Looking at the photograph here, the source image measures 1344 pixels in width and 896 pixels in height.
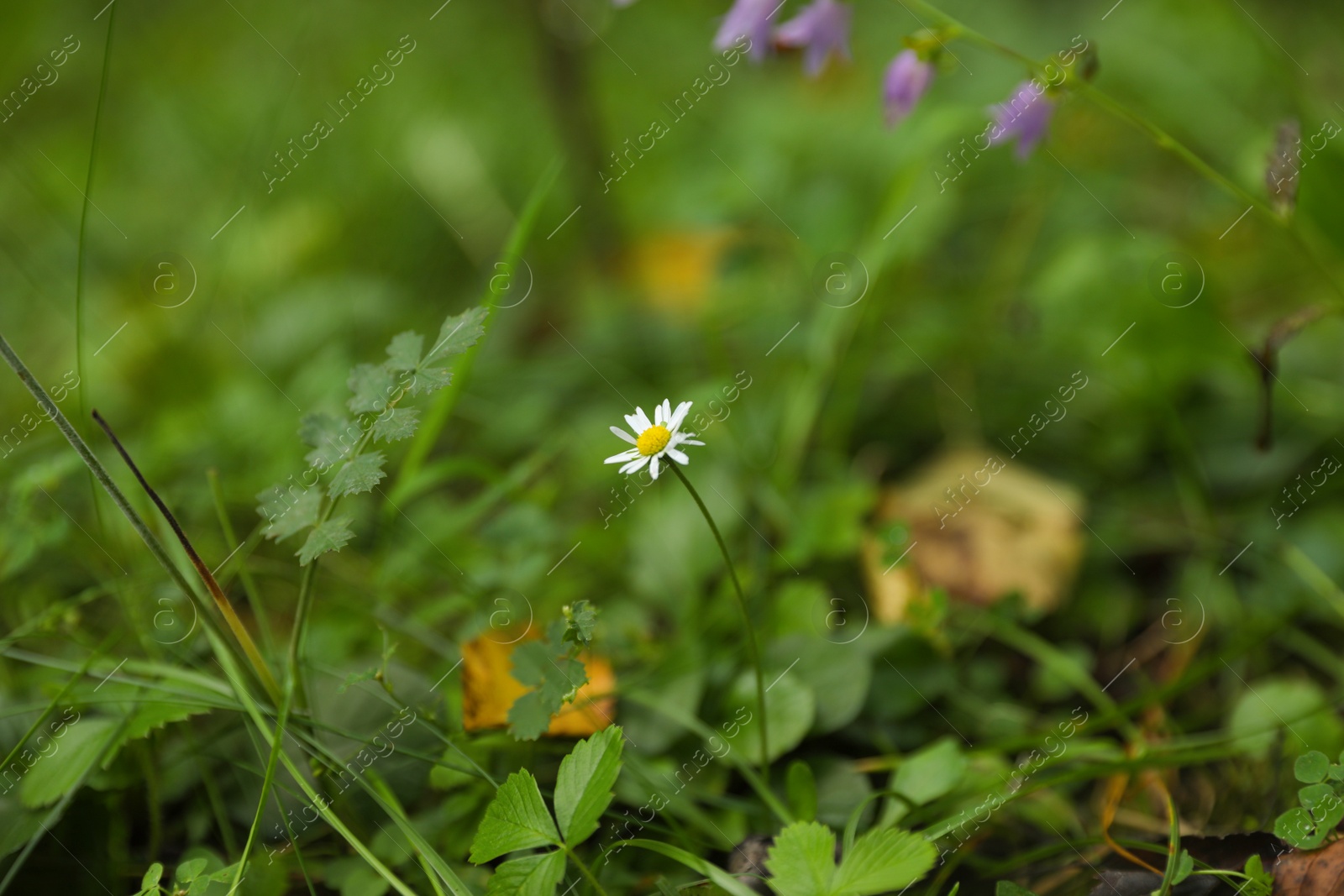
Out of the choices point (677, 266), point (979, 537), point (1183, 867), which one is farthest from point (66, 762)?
point (677, 266)

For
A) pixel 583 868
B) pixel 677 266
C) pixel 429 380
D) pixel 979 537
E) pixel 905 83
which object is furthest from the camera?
pixel 677 266

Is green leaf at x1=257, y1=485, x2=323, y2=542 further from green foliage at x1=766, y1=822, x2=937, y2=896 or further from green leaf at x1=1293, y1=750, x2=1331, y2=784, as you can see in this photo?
green leaf at x1=1293, y1=750, x2=1331, y2=784

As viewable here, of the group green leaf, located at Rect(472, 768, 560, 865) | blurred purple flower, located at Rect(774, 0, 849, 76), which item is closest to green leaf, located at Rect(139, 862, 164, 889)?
green leaf, located at Rect(472, 768, 560, 865)

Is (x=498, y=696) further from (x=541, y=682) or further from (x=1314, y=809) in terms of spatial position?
(x=1314, y=809)

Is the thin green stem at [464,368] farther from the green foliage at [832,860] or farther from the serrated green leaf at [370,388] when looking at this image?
the green foliage at [832,860]

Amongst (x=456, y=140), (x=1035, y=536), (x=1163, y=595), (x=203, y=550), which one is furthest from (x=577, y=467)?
(x=456, y=140)

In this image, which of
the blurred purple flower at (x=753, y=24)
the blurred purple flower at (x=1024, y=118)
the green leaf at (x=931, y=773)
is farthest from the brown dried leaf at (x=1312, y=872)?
the blurred purple flower at (x=753, y=24)

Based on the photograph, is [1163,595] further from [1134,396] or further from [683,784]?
[683,784]
